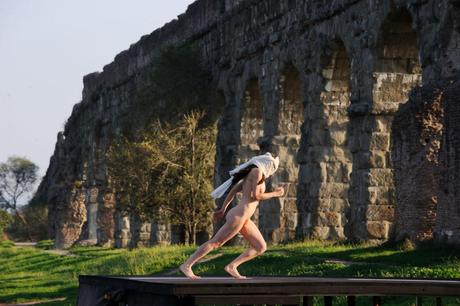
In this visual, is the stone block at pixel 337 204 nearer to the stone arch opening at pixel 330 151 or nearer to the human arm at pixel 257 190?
the stone arch opening at pixel 330 151

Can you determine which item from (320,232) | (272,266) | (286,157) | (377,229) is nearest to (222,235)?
(272,266)

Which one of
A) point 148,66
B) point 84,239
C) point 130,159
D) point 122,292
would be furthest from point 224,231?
point 84,239

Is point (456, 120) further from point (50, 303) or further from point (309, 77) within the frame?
point (309, 77)

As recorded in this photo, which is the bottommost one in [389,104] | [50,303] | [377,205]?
[50,303]

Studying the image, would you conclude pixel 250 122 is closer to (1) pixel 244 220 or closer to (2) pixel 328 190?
(2) pixel 328 190

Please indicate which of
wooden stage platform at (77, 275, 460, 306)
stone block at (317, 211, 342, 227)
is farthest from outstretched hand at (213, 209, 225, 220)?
stone block at (317, 211, 342, 227)

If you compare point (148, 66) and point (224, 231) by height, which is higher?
point (148, 66)

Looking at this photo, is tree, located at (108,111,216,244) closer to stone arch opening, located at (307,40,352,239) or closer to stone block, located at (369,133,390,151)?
stone arch opening, located at (307,40,352,239)

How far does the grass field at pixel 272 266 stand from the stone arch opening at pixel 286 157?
2.15m

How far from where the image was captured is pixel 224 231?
970 cm

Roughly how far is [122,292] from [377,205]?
14302 mm

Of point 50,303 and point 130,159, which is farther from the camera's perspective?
point 130,159

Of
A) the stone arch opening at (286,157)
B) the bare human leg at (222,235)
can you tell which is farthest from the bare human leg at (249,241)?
the stone arch opening at (286,157)

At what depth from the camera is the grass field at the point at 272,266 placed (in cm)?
1599
